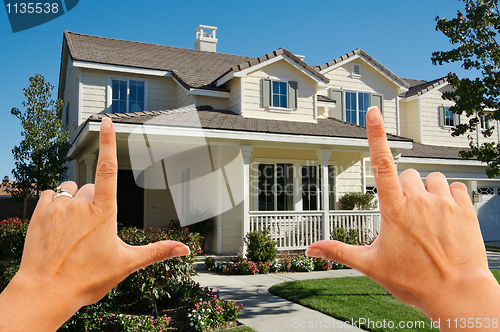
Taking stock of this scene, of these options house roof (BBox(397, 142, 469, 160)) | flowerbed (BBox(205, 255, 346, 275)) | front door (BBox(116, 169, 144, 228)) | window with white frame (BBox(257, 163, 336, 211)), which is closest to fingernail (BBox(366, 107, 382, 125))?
flowerbed (BBox(205, 255, 346, 275))

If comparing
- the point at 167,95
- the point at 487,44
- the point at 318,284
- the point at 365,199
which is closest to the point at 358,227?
the point at 365,199

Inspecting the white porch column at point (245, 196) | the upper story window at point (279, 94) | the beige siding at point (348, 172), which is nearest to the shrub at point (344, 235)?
the beige siding at point (348, 172)

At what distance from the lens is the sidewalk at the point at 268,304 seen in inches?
214

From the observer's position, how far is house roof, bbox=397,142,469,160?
15453mm

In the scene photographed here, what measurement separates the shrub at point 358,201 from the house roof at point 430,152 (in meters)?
2.90

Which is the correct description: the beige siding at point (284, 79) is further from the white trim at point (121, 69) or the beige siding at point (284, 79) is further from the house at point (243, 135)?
the white trim at point (121, 69)

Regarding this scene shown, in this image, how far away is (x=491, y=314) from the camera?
32.5 inches

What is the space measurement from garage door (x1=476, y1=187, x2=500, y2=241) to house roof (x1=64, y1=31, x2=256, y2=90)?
12222mm

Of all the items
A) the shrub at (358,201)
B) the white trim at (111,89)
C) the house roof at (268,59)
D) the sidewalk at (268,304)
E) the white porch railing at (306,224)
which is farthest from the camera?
the shrub at (358,201)

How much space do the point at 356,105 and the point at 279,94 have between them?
14.5 ft

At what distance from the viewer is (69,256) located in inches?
35.7

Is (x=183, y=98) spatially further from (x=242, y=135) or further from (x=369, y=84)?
(x=369, y=84)

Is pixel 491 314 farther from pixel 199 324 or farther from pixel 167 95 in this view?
pixel 167 95

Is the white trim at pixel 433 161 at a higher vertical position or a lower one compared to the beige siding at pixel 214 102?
lower
